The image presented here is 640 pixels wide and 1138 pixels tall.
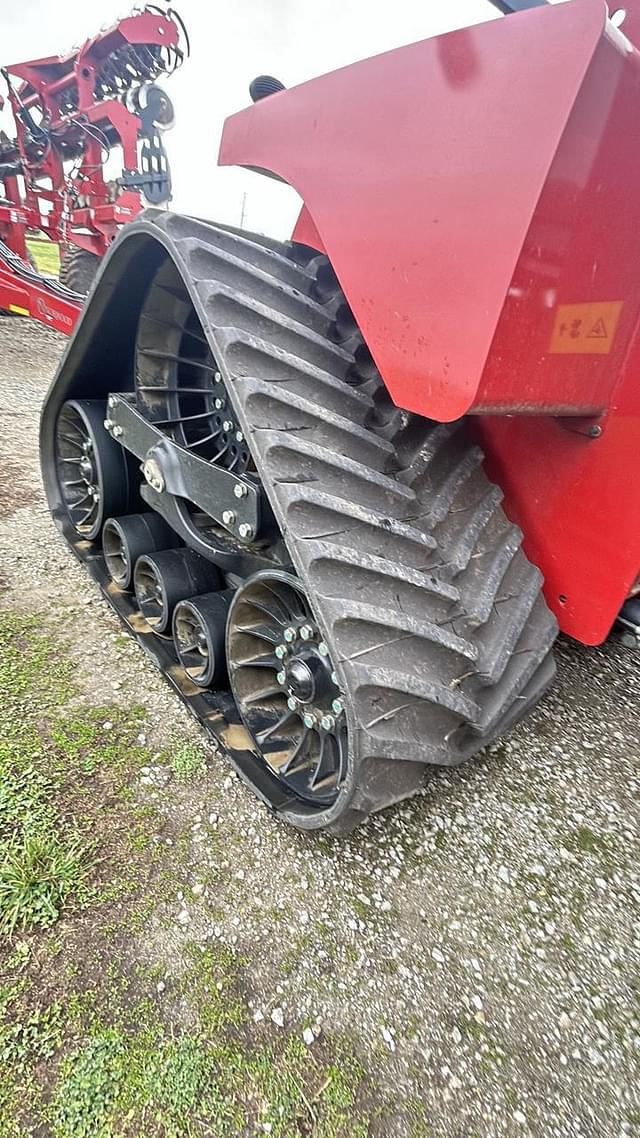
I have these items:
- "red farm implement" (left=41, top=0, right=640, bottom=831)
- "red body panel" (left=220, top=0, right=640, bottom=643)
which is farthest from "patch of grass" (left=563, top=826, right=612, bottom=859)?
"red body panel" (left=220, top=0, right=640, bottom=643)

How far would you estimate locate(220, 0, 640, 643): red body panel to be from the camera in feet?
3.65

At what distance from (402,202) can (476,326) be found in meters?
0.34

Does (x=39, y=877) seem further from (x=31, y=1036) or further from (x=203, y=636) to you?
(x=203, y=636)

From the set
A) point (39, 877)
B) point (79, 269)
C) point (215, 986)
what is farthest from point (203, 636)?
point (79, 269)

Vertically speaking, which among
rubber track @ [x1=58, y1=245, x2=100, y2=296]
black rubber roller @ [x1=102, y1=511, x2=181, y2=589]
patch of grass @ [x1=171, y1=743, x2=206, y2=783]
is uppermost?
rubber track @ [x1=58, y1=245, x2=100, y2=296]

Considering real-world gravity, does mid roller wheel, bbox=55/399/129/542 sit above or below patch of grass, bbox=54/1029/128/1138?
above

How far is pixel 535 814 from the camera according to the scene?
1.98 m

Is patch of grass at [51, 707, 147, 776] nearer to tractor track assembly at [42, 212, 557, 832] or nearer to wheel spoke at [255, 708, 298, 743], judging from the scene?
tractor track assembly at [42, 212, 557, 832]

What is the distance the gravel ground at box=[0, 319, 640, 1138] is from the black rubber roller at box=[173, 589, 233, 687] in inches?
5.8

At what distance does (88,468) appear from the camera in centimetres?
281

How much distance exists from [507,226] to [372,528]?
67 cm

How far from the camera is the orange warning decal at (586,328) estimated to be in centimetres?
130

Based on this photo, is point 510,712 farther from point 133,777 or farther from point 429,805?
point 133,777

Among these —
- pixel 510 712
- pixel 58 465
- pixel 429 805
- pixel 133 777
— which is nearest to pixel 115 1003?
pixel 133 777
